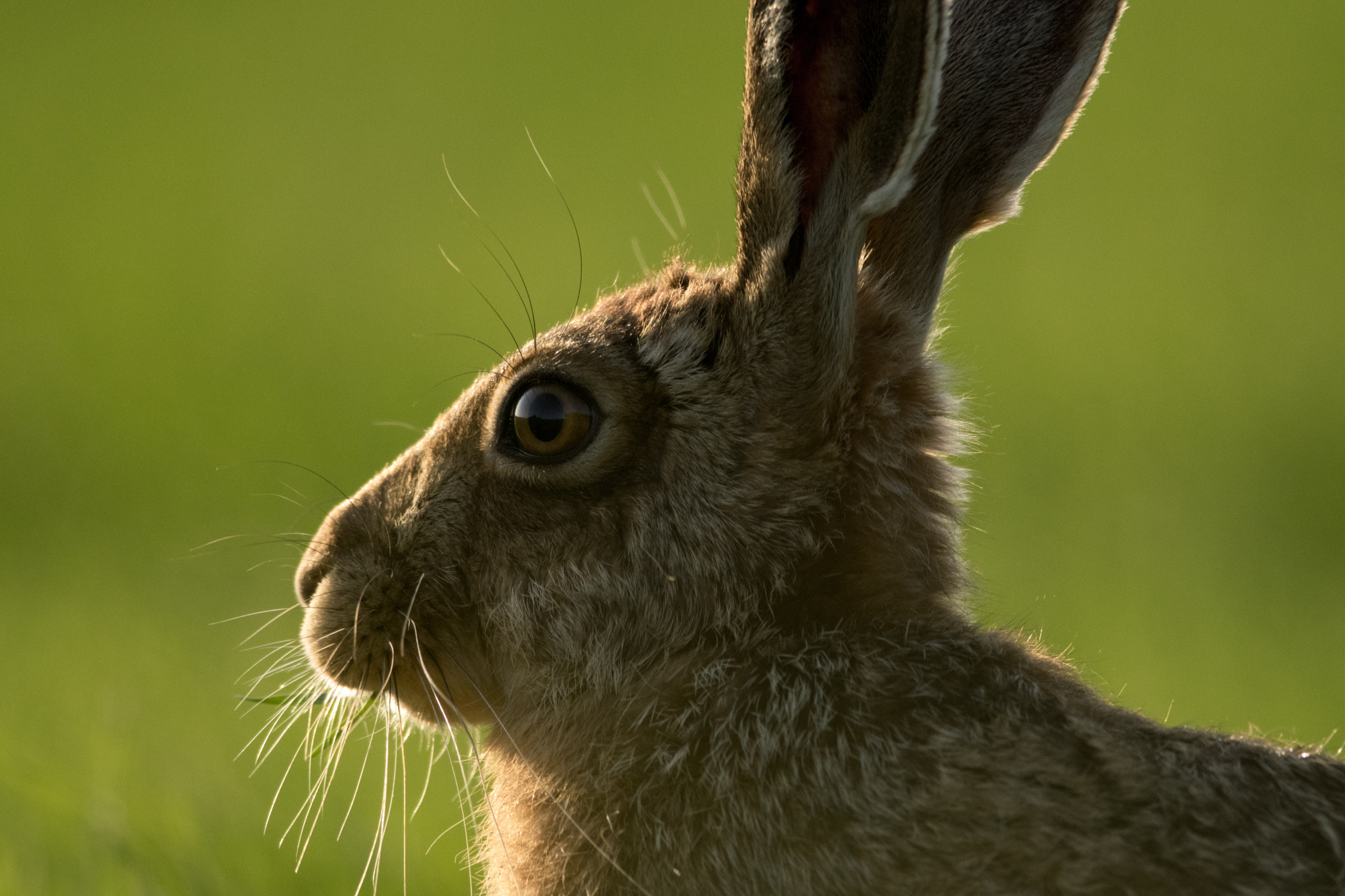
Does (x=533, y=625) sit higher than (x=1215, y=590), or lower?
higher

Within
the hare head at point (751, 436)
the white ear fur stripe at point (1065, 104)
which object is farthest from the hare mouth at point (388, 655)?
the white ear fur stripe at point (1065, 104)

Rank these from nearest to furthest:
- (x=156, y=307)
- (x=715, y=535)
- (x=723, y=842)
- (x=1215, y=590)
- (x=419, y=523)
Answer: (x=723, y=842), (x=715, y=535), (x=419, y=523), (x=1215, y=590), (x=156, y=307)

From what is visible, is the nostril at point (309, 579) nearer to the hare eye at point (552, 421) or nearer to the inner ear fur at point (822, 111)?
the hare eye at point (552, 421)

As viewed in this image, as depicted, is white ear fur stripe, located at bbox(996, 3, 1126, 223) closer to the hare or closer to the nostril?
the hare

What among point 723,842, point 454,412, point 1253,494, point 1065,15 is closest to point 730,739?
point 723,842

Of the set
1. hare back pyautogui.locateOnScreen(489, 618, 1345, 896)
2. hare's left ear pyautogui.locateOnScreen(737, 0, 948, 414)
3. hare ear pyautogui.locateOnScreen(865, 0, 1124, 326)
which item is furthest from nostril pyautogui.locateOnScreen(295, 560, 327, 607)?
hare ear pyautogui.locateOnScreen(865, 0, 1124, 326)

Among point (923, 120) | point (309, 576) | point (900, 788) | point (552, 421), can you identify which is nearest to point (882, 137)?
point (923, 120)

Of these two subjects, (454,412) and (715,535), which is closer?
(715,535)

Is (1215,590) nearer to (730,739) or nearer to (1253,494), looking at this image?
(1253,494)
